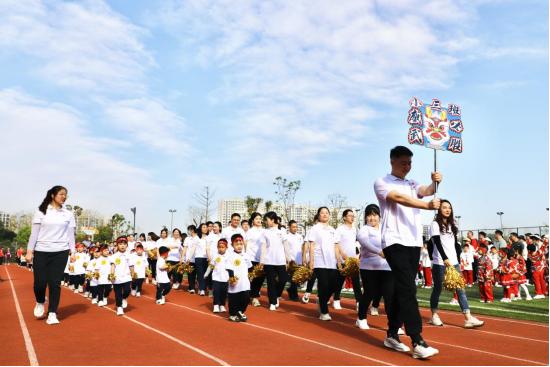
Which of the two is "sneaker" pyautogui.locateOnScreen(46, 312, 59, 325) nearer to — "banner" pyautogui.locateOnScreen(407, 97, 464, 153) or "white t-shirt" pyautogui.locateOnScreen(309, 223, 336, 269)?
"white t-shirt" pyautogui.locateOnScreen(309, 223, 336, 269)

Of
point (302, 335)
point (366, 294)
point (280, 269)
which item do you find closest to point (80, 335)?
point (302, 335)

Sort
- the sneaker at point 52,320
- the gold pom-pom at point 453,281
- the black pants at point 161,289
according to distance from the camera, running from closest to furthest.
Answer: the gold pom-pom at point 453,281, the sneaker at point 52,320, the black pants at point 161,289

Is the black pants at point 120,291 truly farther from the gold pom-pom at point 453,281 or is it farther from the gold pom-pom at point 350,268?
the gold pom-pom at point 453,281

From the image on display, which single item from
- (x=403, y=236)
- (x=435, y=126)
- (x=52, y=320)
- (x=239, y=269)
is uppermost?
(x=435, y=126)

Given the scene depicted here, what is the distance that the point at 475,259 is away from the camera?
16.7 meters

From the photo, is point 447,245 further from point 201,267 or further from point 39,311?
point 201,267

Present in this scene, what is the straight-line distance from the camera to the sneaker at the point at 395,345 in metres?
5.70

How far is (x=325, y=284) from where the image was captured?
8.85 metres

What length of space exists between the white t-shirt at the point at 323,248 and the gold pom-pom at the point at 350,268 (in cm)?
27

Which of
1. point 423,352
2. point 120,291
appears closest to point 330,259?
point 423,352

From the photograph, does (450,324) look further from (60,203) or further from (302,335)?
(60,203)

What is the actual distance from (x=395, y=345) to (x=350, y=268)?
3.47 metres

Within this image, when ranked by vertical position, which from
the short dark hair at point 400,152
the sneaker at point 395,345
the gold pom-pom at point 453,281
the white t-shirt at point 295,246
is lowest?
the sneaker at point 395,345

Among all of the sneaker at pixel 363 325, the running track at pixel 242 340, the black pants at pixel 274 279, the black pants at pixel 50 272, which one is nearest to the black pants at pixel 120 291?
the running track at pixel 242 340
